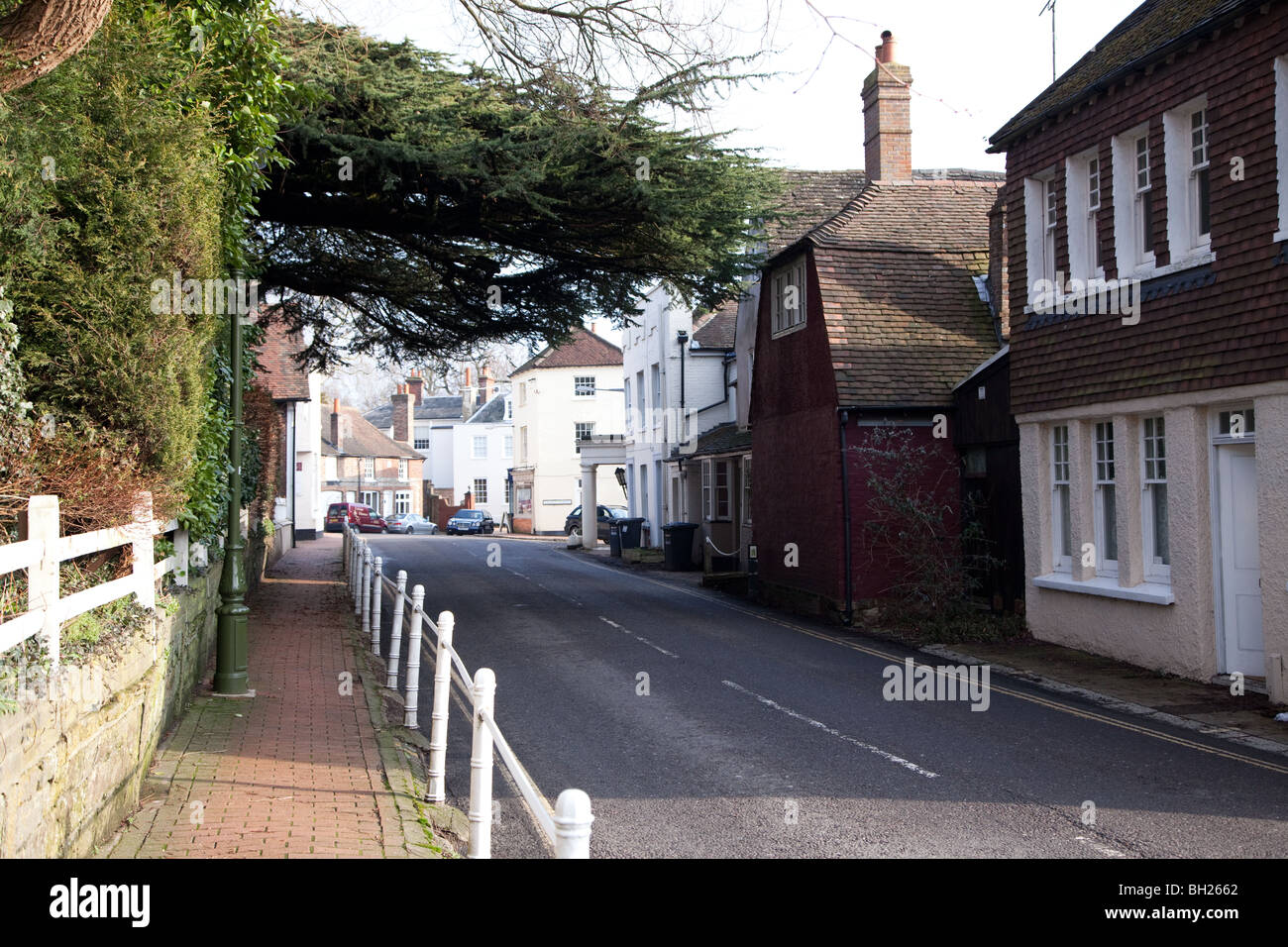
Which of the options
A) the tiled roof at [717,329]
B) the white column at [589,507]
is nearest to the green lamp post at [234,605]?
the tiled roof at [717,329]

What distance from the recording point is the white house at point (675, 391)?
3438 centimetres

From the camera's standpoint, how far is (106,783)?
18.9ft

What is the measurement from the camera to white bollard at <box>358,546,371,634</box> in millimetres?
15484

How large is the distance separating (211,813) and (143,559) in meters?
1.94

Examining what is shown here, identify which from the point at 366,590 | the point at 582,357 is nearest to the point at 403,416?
the point at 582,357

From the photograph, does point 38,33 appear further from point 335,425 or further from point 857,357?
point 335,425

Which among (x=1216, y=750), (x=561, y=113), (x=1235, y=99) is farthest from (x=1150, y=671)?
(x=561, y=113)

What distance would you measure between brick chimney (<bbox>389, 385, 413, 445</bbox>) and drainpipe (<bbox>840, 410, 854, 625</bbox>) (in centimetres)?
6920

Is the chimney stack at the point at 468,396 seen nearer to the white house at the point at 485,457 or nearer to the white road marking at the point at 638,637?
the white house at the point at 485,457

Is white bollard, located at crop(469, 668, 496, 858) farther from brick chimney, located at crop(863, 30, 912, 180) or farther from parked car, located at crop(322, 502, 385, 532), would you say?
parked car, located at crop(322, 502, 385, 532)

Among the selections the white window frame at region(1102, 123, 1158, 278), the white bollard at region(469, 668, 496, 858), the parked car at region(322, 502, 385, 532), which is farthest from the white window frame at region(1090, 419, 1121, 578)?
the parked car at region(322, 502, 385, 532)

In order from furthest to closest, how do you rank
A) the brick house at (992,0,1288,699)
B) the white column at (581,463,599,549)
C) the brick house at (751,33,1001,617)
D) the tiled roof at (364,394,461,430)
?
the tiled roof at (364,394,461,430), the white column at (581,463,599,549), the brick house at (751,33,1001,617), the brick house at (992,0,1288,699)

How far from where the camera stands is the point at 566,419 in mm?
57562

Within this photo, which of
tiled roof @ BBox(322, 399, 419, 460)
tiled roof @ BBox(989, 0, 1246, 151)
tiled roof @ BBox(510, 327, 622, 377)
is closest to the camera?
tiled roof @ BBox(989, 0, 1246, 151)
